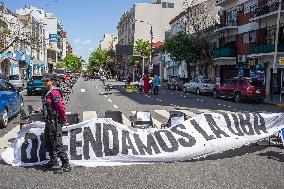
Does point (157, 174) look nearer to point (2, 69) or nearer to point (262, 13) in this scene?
point (262, 13)

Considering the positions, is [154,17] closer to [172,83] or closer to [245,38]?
[172,83]

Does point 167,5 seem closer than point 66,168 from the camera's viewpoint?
No

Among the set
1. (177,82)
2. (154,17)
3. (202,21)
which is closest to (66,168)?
(177,82)

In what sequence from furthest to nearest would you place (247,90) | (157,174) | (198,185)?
1. (247,90)
2. (157,174)
3. (198,185)

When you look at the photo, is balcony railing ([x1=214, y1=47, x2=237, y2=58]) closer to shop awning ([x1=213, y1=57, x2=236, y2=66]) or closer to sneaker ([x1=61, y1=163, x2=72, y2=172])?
shop awning ([x1=213, y1=57, x2=236, y2=66])

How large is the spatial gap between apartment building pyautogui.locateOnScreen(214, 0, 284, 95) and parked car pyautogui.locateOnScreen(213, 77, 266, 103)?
7411mm

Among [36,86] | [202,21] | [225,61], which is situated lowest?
[36,86]

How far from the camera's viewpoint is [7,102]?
44.4 feet

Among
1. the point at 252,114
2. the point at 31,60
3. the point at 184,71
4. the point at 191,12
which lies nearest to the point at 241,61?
the point at 191,12

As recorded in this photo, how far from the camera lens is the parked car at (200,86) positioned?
35562 mm

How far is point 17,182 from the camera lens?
22.6 feet

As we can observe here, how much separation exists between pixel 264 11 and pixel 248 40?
5.07 meters

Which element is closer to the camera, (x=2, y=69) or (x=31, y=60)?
(x=2, y=69)

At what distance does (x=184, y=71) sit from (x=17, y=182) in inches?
2160
